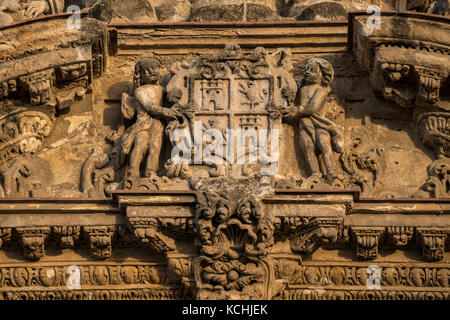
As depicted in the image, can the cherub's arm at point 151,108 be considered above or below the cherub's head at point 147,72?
below

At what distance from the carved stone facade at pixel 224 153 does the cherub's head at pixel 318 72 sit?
0.01m

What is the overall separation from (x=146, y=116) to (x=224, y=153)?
75cm

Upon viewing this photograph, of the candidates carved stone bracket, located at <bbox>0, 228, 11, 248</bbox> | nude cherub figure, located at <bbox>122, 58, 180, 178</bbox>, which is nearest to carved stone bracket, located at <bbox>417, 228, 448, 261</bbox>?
nude cherub figure, located at <bbox>122, 58, 180, 178</bbox>

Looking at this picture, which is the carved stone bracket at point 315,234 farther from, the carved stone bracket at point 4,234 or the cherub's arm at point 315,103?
the carved stone bracket at point 4,234

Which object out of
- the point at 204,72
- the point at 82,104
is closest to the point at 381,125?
the point at 204,72

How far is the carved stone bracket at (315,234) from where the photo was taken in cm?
1323

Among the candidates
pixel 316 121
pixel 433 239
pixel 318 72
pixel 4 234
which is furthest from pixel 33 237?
pixel 433 239

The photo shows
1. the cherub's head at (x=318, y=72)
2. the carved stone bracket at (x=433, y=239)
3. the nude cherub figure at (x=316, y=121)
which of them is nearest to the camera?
the carved stone bracket at (x=433, y=239)

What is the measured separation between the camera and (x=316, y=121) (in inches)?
550

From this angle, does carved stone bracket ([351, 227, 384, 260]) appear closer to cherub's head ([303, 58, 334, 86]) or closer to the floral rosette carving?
the floral rosette carving

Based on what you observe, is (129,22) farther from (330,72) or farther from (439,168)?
(439,168)

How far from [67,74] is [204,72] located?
1117 millimetres

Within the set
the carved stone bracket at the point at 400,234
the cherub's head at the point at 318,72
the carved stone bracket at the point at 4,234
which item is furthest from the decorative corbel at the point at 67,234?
the carved stone bracket at the point at 400,234

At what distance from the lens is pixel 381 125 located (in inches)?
563
